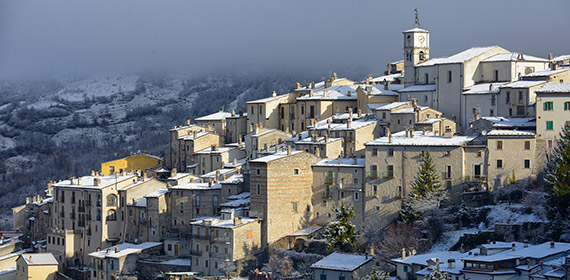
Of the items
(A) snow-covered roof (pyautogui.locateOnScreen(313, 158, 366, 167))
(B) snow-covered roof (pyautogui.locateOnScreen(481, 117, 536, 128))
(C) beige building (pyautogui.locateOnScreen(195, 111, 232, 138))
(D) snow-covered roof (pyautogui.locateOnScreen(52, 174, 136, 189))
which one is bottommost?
(D) snow-covered roof (pyautogui.locateOnScreen(52, 174, 136, 189))

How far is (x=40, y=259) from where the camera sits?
8106 centimetres

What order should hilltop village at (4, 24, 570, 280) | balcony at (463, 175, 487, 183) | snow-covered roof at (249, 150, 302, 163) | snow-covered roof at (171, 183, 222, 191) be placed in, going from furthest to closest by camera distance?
snow-covered roof at (171, 183, 222, 191) < snow-covered roof at (249, 150, 302, 163) < balcony at (463, 175, 487, 183) < hilltop village at (4, 24, 570, 280)

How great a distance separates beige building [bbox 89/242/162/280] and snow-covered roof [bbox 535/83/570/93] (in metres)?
27.7

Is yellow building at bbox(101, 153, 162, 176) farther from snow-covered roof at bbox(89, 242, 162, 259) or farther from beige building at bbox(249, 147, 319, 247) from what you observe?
beige building at bbox(249, 147, 319, 247)

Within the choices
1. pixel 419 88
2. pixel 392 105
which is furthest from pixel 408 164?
pixel 419 88

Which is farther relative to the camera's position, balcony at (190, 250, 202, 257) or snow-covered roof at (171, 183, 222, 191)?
snow-covered roof at (171, 183, 222, 191)

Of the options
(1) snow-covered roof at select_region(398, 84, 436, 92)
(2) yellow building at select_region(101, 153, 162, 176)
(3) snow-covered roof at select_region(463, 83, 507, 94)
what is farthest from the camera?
(2) yellow building at select_region(101, 153, 162, 176)

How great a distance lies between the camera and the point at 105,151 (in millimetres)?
150375

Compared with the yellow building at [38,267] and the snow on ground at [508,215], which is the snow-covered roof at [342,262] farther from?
the yellow building at [38,267]

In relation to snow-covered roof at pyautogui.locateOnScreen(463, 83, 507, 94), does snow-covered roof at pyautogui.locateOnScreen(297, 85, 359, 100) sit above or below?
below

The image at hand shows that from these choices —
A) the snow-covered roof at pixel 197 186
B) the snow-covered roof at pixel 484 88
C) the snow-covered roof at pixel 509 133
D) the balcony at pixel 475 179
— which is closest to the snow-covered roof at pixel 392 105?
the snow-covered roof at pixel 484 88

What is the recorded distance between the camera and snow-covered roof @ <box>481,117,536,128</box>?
225 feet

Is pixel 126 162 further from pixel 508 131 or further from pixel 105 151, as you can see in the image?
pixel 105 151

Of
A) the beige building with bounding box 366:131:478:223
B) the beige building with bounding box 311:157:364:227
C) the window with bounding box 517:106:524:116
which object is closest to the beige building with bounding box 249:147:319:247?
the beige building with bounding box 311:157:364:227
